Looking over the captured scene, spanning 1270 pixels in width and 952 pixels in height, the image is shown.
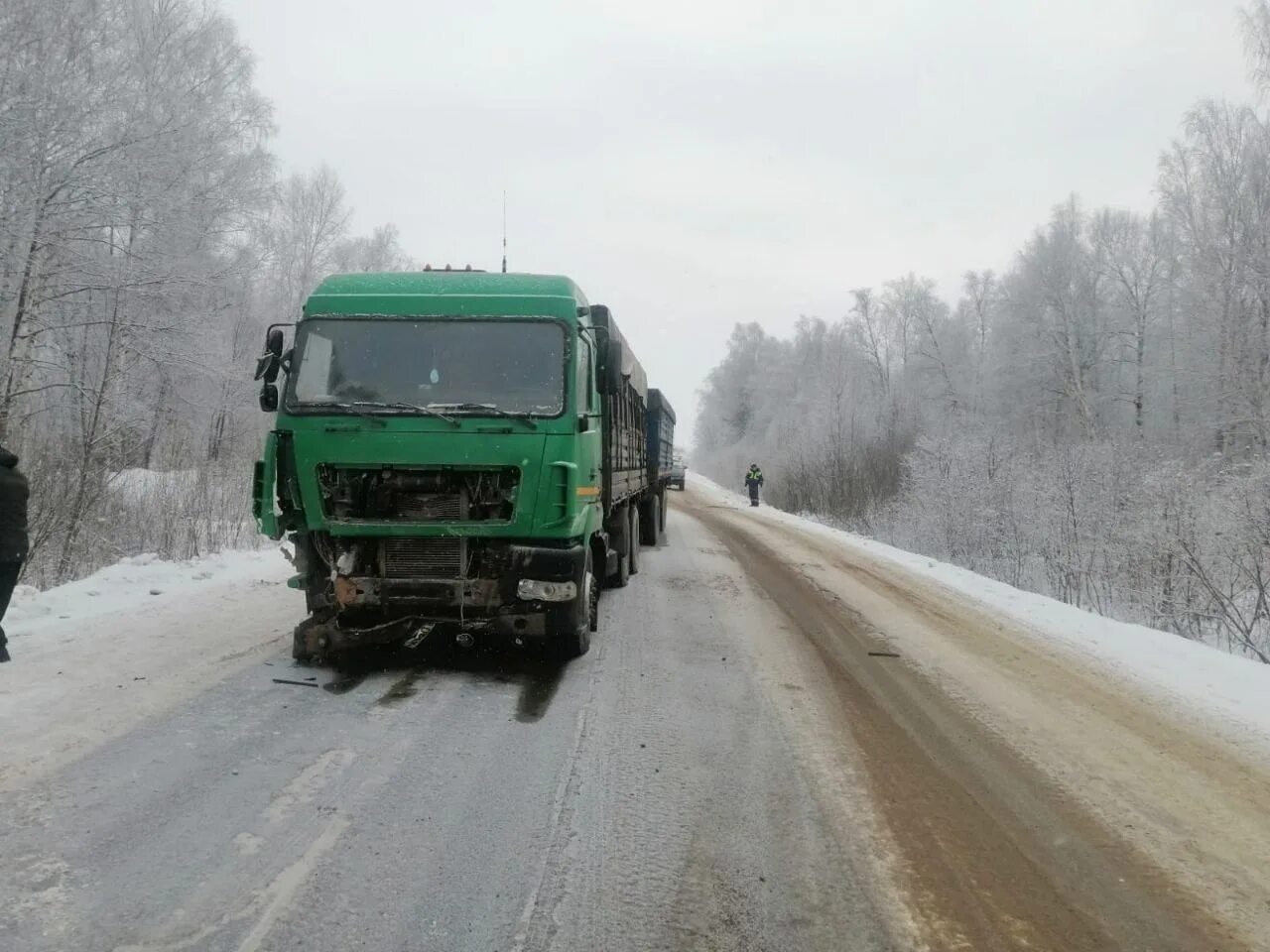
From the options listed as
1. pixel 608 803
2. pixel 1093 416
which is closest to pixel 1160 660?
pixel 608 803

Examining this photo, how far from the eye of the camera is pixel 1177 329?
3022 centimetres

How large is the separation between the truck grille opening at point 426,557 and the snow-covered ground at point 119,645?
4.48 feet

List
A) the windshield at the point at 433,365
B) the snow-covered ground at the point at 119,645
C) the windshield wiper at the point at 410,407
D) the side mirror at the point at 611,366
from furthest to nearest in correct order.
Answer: the side mirror at the point at 611,366
the windshield at the point at 433,365
the windshield wiper at the point at 410,407
the snow-covered ground at the point at 119,645

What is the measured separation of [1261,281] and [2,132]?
2663 cm

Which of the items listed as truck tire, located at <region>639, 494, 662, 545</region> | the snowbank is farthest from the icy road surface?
truck tire, located at <region>639, 494, 662, 545</region>

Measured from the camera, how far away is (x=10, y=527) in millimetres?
5242

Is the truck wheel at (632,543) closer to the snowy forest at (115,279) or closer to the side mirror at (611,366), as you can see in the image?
the side mirror at (611,366)

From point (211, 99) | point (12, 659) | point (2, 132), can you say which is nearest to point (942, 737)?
point (12, 659)

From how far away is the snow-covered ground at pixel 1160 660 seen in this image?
5.23m

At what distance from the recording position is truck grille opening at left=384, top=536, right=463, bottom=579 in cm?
533

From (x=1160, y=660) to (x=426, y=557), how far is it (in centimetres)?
600

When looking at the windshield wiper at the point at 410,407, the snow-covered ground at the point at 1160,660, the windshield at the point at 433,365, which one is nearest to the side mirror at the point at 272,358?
the windshield at the point at 433,365

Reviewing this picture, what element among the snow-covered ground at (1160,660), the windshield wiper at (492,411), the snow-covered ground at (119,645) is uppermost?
the windshield wiper at (492,411)

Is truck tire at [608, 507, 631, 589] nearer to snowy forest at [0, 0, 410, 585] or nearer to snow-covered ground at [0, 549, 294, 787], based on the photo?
snow-covered ground at [0, 549, 294, 787]
